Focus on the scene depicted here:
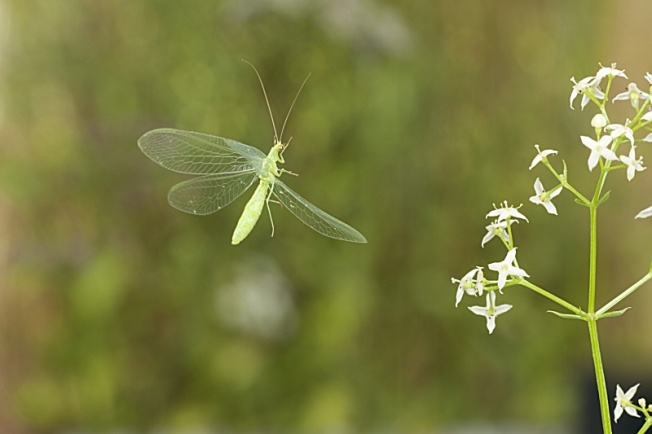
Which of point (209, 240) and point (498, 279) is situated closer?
point (498, 279)

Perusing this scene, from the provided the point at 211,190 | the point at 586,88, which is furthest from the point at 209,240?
the point at 586,88

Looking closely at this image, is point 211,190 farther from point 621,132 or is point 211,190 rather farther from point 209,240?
point 209,240

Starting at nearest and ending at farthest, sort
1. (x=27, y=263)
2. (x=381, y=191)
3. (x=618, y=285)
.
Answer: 1. (x=27, y=263)
2. (x=381, y=191)
3. (x=618, y=285)

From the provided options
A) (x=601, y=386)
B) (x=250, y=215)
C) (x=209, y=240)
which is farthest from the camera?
(x=209, y=240)

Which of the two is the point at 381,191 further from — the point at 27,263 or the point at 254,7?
the point at 27,263

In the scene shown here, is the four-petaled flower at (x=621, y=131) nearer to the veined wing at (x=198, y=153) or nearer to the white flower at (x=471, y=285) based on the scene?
the white flower at (x=471, y=285)

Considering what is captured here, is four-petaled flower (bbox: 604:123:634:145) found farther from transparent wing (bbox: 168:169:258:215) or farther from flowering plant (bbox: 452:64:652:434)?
transparent wing (bbox: 168:169:258:215)

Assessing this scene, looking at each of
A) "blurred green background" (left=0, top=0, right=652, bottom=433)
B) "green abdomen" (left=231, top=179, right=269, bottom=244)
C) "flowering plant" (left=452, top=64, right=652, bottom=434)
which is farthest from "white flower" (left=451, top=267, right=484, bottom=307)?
"blurred green background" (left=0, top=0, right=652, bottom=433)

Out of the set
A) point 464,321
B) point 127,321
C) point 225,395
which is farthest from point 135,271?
point 464,321
